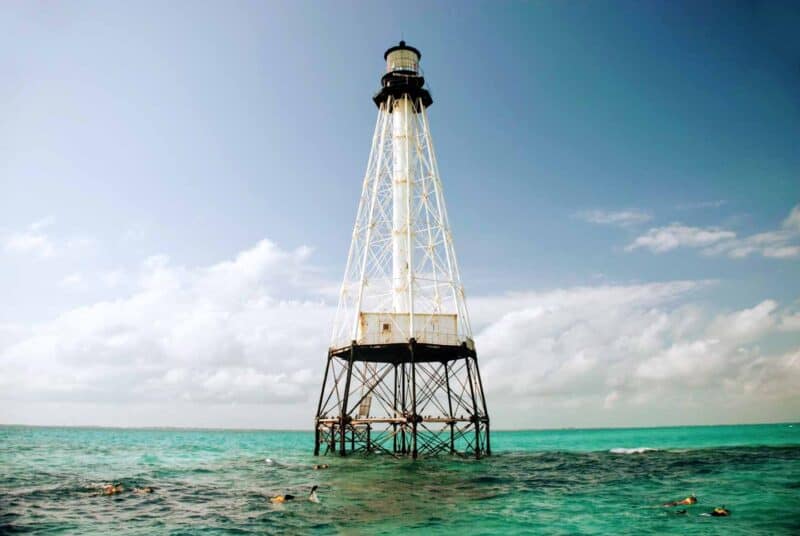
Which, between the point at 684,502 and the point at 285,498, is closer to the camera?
the point at 684,502

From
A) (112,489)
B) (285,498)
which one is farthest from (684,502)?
(112,489)

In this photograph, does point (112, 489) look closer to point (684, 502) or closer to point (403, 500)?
point (403, 500)

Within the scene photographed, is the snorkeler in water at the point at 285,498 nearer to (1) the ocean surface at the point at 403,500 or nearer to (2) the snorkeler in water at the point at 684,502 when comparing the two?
(1) the ocean surface at the point at 403,500

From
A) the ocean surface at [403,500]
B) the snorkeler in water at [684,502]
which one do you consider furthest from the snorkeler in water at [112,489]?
the snorkeler in water at [684,502]

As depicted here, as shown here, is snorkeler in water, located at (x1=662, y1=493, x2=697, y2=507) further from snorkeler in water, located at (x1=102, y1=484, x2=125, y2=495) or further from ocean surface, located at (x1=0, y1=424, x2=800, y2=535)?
snorkeler in water, located at (x1=102, y1=484, x2=125, y2=495)

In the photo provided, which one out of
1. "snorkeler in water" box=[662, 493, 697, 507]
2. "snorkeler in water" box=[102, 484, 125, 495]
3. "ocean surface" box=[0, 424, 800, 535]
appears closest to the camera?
"ocean surface" box=[0, 424, 800, 535]

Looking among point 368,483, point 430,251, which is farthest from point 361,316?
point 368,483

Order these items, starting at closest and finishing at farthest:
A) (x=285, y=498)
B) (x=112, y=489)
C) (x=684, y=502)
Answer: (x=684, y=502), (x=285, y=498), (x=112, y=489)

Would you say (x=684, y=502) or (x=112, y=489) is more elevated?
(x=112, y=489)

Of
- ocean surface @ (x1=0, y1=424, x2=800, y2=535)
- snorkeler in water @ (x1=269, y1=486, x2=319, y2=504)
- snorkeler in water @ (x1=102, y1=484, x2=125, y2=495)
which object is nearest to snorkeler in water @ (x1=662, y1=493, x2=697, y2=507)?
ocean surface @ (x1=0, y1=424, x2=800, y2=535)

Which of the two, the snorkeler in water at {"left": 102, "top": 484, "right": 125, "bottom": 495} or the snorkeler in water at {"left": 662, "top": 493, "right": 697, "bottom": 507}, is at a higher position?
→ the snorkeler in water at {"left": 102, "top": 484, "right": 125, "bottom": 495}

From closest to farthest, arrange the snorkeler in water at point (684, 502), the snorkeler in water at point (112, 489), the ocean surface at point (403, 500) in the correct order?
the ocean surface at point (403, 500) → the snorkeler in water at point (684, 502) → the snorkeler in water at point (112, 489)

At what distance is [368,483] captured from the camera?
926 inches

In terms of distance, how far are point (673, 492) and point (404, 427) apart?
14.9 m
